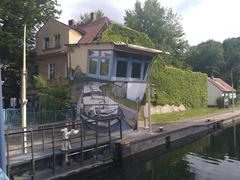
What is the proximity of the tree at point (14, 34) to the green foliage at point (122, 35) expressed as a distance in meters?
5.40

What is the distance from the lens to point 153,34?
6494 cm

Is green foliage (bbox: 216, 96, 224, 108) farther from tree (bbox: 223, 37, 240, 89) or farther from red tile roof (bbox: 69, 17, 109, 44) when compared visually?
red tile roof (bbox: 69, 17, 109, 44)

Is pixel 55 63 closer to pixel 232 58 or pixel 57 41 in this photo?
pixel 57 41

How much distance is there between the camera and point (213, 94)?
61.1m

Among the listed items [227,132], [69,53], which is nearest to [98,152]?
[69,53]

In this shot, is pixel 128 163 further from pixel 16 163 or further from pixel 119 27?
pixel 119 27

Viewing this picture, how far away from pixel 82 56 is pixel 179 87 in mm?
20631

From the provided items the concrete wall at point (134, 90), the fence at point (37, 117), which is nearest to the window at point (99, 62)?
the concrete wall at point (134, 90)

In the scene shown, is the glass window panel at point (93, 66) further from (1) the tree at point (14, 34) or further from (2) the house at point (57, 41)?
(1) the tree at point (14, 34)

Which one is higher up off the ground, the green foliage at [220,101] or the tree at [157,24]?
the tree at [157,24]

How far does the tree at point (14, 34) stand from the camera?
29.9 m

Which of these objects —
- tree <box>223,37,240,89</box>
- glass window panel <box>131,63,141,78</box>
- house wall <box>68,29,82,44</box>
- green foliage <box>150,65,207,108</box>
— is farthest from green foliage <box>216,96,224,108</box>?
glass window panel <box>131,63,141,78</box>

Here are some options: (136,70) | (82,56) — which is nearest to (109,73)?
(82,56)

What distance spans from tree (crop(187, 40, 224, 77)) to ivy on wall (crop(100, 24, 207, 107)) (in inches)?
1032
